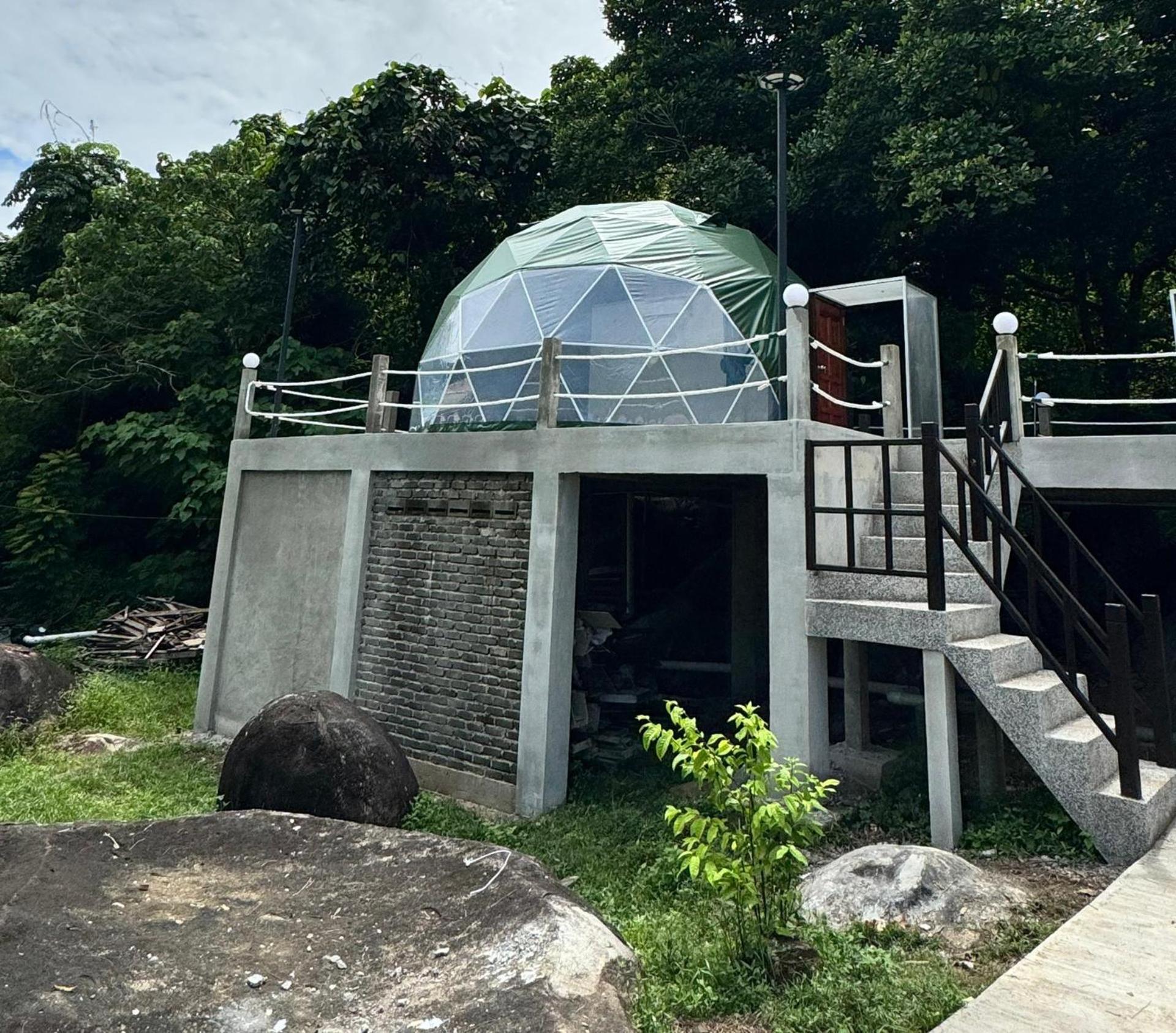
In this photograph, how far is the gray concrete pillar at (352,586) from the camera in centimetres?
914

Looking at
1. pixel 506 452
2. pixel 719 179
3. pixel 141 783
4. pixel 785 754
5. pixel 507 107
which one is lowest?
pixel 141 783

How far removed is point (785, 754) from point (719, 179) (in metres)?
10.9

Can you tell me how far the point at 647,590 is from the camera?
562 inches

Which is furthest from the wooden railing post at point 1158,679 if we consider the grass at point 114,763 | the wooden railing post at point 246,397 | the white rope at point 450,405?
the wooden railing post at point 246,397

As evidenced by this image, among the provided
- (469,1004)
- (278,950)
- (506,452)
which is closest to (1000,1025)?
(469,1004)

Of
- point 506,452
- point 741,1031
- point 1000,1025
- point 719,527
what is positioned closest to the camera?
point 1000,1025

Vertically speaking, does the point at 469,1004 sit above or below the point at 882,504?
below

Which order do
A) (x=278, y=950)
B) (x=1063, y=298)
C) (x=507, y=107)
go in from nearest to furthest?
(x=278, y=950) → (x=1063, y=298) → (x=507, y=107)

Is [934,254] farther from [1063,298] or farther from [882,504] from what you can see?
[882,504]

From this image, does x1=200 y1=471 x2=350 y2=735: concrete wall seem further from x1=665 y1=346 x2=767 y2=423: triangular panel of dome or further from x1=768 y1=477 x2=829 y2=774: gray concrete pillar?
x1=768 y1=477 x2=829 y2=774: gray concrete pillar

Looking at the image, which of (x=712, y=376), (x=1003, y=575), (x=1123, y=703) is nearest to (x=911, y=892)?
(x=1123, y=703)

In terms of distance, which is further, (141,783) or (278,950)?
(141,783)

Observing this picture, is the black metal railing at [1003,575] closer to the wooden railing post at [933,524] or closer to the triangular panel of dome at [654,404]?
the wooden railing post at [933,524]

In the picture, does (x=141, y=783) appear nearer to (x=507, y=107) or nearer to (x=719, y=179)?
(x=719, y=179)
